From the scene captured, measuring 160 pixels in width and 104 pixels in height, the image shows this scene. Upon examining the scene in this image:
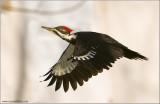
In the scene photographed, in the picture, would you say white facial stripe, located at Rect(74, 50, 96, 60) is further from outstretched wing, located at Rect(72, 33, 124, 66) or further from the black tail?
the black tail

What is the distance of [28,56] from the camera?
6082mm

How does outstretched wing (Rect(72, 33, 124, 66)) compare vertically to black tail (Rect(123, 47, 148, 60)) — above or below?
above

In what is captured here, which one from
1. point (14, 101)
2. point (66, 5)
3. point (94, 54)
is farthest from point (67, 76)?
point (66, 5)

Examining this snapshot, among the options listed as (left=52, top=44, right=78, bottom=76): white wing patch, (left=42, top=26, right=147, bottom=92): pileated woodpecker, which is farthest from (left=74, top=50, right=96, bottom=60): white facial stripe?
(left=52, top=44, right=78, bottom=76): white wing patch

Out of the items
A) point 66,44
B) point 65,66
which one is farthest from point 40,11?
point 65,66

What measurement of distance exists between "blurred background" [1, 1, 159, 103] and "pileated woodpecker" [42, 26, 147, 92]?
175cm

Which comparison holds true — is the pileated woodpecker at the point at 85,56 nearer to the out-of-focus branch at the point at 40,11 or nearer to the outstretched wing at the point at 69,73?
the outstretched wing at the point at 69,73

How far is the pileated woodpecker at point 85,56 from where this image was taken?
367 cm

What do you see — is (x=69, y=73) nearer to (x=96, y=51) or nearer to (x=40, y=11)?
(x=96, y=51)

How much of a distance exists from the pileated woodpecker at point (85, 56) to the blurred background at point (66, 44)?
1749mm

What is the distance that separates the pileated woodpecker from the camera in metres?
3.67

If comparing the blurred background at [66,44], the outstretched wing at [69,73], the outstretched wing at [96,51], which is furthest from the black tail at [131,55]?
the blurred background at [66,44]

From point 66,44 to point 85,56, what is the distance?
8.45 feet

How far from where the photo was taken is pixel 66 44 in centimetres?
623
